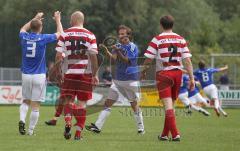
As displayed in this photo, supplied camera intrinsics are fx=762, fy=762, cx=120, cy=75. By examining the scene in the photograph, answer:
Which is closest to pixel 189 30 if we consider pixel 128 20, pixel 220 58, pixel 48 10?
pixel 128 20

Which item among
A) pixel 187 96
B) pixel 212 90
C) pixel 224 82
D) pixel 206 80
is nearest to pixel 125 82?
pixel 206 80

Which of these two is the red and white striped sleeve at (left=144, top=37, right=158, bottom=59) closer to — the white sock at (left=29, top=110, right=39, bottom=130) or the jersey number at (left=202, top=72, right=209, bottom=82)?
the white sock at (left=29, top=110, right=39, bottom=130)

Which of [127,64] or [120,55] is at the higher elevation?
[120,55]

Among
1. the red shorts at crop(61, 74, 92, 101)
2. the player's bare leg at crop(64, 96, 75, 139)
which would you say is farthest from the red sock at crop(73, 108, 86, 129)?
the red shorts at crop(61, 74, 92, 101)

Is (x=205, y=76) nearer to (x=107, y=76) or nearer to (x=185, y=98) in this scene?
(x=185, y=98)

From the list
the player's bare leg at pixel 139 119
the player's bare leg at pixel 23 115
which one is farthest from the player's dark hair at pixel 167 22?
the player's bare leg at pixel 23 115

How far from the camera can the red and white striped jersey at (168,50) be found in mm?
13797

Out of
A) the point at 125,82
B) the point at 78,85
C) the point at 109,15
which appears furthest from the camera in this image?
the point at 109,15

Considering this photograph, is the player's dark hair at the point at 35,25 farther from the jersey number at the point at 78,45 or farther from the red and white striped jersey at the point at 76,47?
the jersey number at the point at 78,45

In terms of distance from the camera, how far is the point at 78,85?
1399 cm

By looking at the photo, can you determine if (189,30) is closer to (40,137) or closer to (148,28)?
(148,28)

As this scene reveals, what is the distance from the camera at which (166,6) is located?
173ft

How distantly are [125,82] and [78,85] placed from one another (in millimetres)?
2496

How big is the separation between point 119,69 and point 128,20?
109 feet
